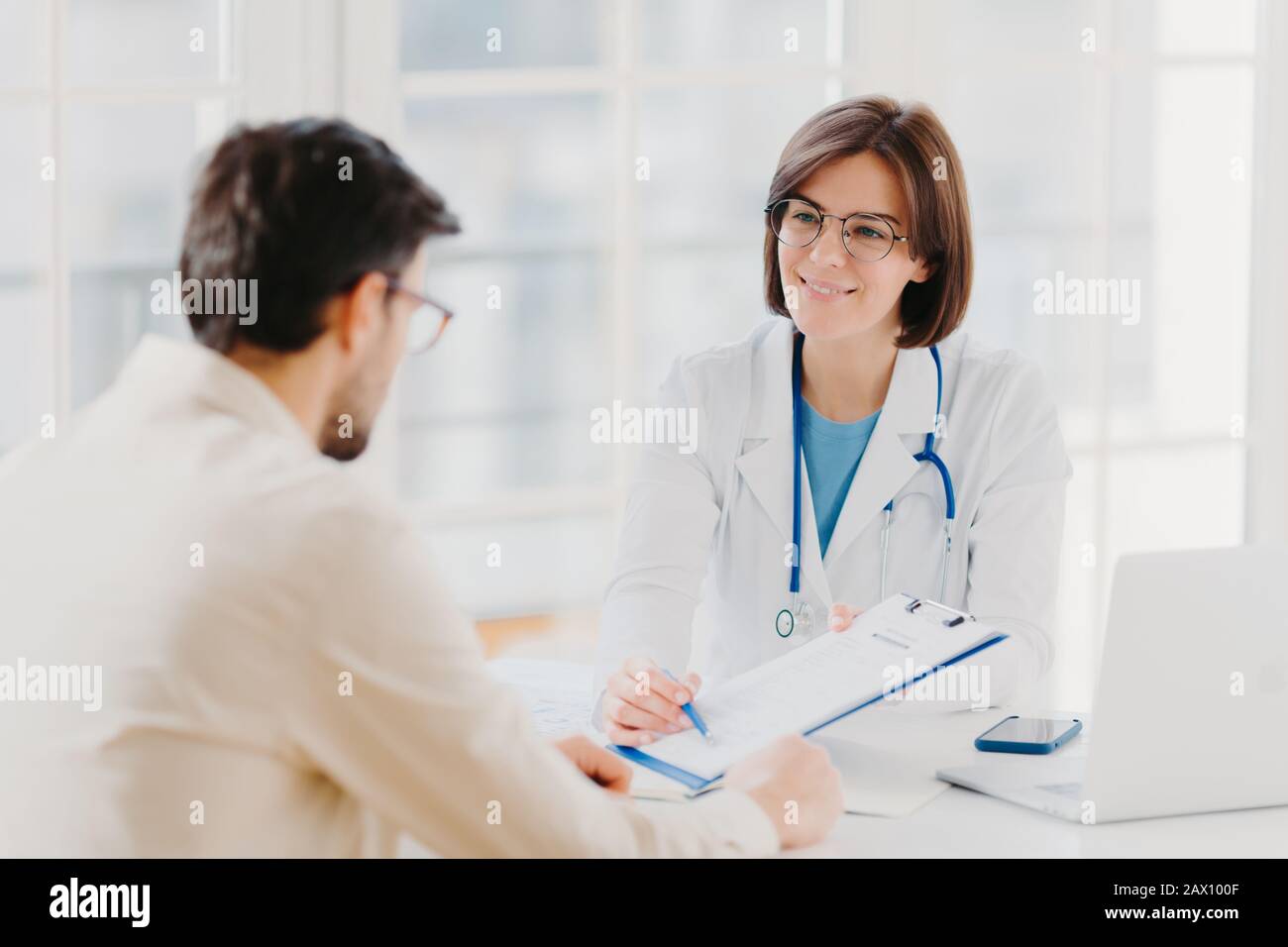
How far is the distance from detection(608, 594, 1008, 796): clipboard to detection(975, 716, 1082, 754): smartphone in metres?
0.13

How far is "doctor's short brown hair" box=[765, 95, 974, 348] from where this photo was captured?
202cm

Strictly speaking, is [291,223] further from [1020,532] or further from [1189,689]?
[1020,532]

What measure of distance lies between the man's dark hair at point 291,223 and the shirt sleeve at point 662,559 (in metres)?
0.77

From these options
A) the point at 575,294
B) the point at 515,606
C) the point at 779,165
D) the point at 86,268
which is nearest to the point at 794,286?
the point at 779,165

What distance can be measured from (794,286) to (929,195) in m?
0.24

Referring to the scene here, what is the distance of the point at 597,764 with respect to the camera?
139 centimetres

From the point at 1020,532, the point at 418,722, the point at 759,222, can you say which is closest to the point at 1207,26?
the point at 759,222

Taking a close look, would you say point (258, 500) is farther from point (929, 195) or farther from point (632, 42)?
point (632, 42)

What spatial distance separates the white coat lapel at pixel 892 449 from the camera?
2045mm

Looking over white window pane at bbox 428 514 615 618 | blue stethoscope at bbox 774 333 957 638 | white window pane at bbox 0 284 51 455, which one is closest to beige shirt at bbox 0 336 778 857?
blue stethoscope at bbox 774 333 957 638

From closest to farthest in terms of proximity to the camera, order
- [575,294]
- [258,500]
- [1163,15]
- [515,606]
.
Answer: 1. [258,500]
2. [1163,15]
3. [515,606]
4. [575,294]

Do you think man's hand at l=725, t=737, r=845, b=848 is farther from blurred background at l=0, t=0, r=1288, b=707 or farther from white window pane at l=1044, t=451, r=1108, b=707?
white window pane at l=1044, t=451, r=1108, b=707

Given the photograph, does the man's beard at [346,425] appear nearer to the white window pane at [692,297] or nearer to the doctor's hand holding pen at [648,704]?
the doctor's hand holding pen at [648,704]

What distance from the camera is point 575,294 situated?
5.89 m
